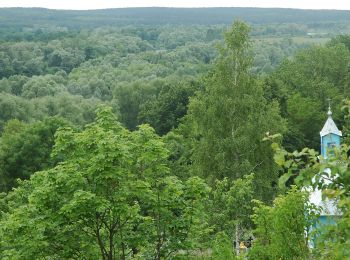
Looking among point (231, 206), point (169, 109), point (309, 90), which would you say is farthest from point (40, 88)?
point (231, 206)

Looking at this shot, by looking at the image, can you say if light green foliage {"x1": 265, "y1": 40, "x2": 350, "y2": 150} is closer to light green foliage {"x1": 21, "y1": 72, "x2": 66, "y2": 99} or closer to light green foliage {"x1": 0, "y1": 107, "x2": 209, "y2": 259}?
light green foliage {"x1": 0, "y1": 107, "x2": 209, "y2": 259}

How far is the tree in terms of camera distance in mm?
29406

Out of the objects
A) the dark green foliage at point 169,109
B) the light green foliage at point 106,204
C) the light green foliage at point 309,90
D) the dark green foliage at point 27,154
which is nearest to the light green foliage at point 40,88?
the dark green foliage at point 169,109

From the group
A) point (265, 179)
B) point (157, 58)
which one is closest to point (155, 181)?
point (265, 179)

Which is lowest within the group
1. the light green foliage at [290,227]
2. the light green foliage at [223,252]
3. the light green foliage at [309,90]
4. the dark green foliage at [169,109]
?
the dark green foliage at [169,109]

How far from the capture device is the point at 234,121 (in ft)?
98.3

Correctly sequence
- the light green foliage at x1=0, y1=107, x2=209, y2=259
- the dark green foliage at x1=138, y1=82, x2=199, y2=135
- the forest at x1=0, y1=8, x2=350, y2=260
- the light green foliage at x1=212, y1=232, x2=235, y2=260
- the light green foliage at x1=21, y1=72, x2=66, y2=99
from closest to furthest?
the forest at x1=0, y1=8, x2=350, y2=260 → the light green foliage at x1=212, y1=232, x2=235, y2=260 → the light green foliage at x1=0, y1=107, x2=209, y2=259 → the dark green foliage at x1=138, y1=82, x2=199, y2=135 → the light green foliage at x1=21, y1=72, x2=66, y2=99

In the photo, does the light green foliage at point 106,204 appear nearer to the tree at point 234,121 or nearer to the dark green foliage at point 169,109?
the tree at point 234,121

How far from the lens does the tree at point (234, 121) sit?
29.4m

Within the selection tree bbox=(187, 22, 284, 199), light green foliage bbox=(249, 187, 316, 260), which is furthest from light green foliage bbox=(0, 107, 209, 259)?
tree bbox=(187, 22, 284, 199)

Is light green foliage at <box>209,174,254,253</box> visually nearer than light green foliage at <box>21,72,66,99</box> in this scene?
Yes

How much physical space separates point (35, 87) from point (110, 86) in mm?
11272

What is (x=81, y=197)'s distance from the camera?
14531 mm

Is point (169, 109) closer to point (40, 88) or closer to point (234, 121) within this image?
point (234, 121)
